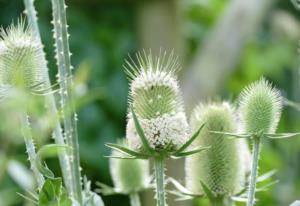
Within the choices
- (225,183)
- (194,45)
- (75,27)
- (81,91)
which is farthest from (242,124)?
(194,45)

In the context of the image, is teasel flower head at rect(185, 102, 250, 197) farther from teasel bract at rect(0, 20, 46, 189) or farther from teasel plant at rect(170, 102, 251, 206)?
teasel bract at rect(0, 20, 46, 189)

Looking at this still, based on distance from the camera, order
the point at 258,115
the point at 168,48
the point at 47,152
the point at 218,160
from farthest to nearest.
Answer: the point at 168,48, the point at 218,160, the point at 258,115, the point at 47,152

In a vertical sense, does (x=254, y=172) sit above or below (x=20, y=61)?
below

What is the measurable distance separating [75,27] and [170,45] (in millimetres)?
368

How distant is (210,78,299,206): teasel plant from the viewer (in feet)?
2.61

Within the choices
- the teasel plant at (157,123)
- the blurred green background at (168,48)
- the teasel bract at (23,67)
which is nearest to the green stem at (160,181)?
the teasel plant at (157,123)

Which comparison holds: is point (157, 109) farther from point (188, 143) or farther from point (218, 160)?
point (218, 160)

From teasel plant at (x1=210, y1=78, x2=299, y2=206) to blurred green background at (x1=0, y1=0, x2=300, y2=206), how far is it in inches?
67.4

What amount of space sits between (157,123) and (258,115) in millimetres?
107

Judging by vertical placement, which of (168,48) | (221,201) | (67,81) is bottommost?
(221,201)

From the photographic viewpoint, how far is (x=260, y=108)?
815 mm

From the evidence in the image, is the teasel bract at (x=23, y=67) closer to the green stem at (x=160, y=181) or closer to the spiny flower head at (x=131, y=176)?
the green stem at (x=160, y=181)

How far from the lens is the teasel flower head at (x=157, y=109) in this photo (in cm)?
75

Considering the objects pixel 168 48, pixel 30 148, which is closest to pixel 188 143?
pixel 30 148
